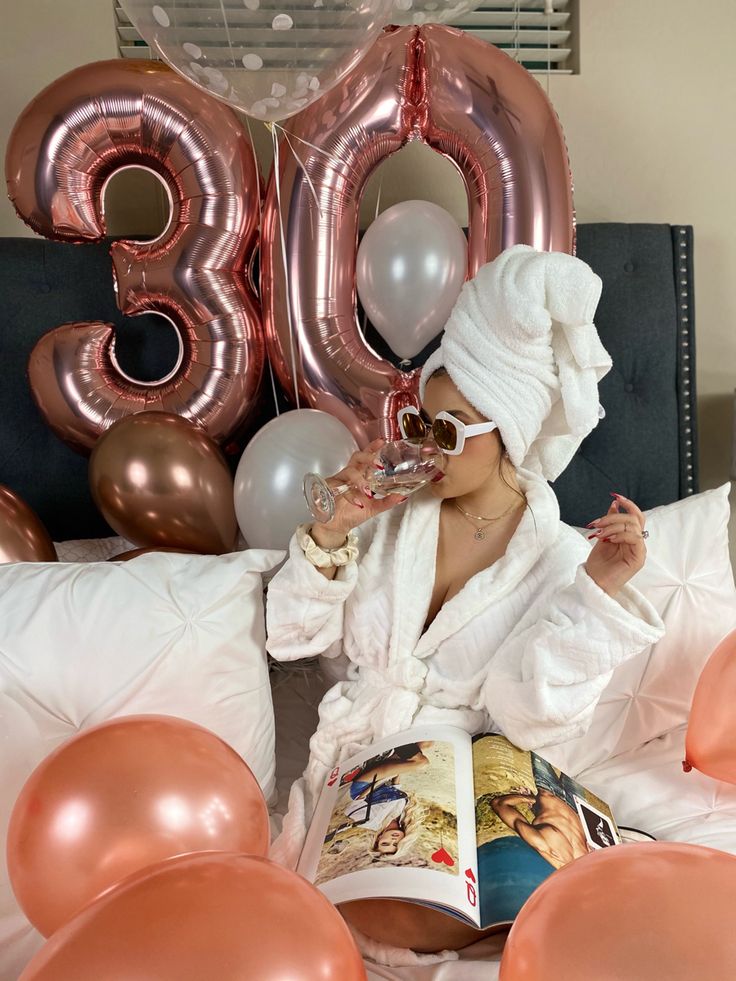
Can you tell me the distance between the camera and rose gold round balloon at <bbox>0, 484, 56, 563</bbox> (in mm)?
1479

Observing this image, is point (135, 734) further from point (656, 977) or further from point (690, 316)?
point (690, 316)

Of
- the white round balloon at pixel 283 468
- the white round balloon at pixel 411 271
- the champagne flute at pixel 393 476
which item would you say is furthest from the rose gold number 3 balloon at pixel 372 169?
the champagne flute at pixel 393 476

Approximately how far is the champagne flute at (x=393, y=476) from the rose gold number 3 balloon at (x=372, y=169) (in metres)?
0.38

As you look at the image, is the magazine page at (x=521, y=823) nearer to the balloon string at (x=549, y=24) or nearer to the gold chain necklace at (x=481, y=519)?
the gold chain necklace at (x=481, y=519)

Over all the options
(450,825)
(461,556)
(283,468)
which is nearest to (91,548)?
(283,468)

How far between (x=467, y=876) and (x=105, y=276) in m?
1.39

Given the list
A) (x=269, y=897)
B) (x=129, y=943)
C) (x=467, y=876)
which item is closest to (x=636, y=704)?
(x=467, y=876)

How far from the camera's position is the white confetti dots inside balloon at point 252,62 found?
117 centimetres

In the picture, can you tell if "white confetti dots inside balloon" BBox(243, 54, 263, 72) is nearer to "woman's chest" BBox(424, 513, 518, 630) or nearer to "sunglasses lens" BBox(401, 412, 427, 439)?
"sunglasses lens" BBox(401, 412, 427, 439)

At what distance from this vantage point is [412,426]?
1294 millimetres

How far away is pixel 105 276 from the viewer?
188 centimetres

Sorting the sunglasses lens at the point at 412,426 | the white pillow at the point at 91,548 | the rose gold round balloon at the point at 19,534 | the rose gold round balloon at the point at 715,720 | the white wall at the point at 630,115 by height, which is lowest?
the rose gold round balloon at the point at 715,720

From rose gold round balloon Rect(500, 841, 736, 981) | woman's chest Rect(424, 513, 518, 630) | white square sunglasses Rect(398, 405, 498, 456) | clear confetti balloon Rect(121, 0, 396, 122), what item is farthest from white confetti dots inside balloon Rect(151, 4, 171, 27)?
rose gold round balloon Rect(500, 841, 736, 981)

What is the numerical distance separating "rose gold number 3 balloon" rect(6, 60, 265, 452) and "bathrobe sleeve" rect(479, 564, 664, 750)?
80 centimetres
